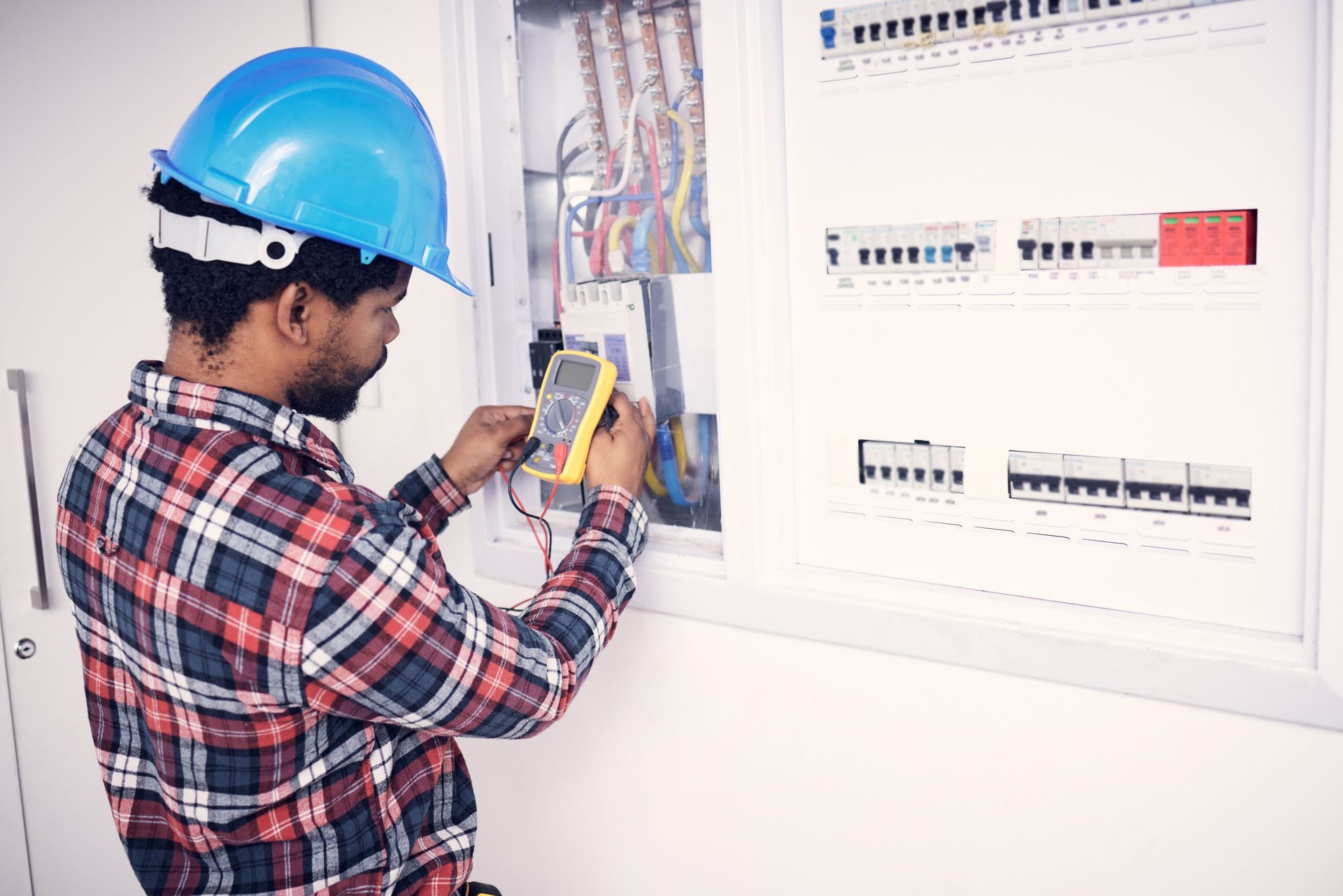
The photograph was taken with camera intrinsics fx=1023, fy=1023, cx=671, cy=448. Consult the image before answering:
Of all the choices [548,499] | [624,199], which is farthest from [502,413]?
[624,199]

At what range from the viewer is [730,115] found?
126 centimetres

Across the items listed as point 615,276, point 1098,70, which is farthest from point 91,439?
point 1098,70

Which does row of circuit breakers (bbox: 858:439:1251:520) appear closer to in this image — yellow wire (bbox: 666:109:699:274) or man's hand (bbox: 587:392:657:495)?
man's hand (bbox: 587:392:657:495)

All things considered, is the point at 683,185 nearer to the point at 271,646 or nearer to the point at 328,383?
the point at 328,383

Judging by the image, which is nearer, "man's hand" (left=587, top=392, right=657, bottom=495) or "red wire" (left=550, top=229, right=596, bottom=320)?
"man's hand" (left=587, top=392, right=657, bottom=495)

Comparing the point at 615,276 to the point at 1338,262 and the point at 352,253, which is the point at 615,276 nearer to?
the point at 352,253

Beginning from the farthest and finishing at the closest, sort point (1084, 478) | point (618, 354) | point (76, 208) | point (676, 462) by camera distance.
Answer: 1. point (76, 208)
2. point (676, 462)
3. point (618, 354)
4. point (1084, 478)

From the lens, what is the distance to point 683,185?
1425 mm

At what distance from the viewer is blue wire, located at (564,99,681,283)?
4.69ft

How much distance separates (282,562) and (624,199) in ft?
2.53

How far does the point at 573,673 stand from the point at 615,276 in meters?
0.64

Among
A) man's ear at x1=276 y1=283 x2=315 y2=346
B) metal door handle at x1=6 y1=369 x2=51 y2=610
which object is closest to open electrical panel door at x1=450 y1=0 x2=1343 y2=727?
man's ear at x1=276 y1=283 x2=315 y2=346

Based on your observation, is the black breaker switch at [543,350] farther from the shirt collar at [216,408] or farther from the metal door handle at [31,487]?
the metal door handle at [31,487]

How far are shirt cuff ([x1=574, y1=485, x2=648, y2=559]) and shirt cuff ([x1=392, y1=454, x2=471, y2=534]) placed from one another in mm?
282
